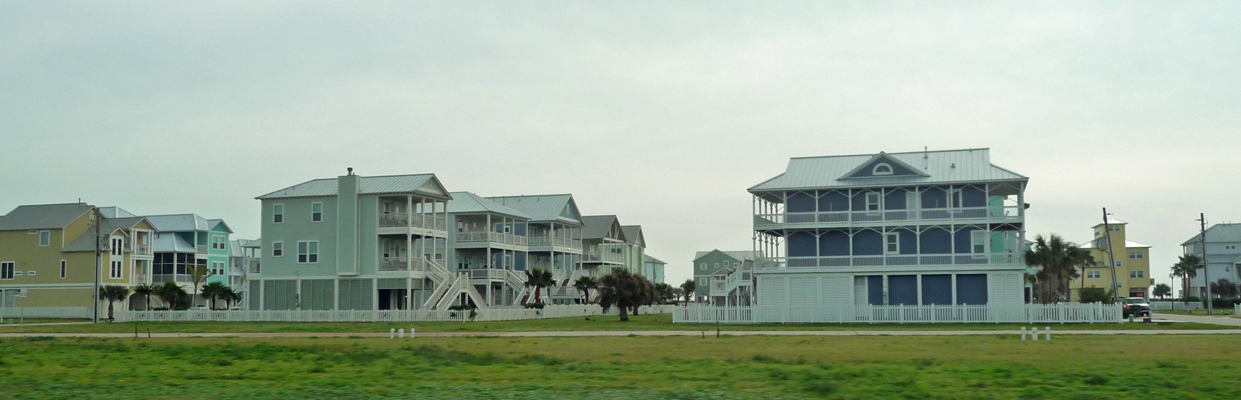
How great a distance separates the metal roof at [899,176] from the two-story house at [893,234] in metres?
0.05

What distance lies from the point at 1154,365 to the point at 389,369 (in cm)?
1560

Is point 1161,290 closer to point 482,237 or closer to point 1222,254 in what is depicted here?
point 1222,254

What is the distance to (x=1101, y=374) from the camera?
781 inches

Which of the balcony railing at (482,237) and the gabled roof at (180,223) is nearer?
the balcony railing at (482,237)

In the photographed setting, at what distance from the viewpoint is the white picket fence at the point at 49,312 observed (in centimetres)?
7281

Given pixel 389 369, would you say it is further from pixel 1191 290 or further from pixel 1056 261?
pixel 1191 290

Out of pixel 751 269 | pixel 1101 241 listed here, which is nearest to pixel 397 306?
pixel 751 269

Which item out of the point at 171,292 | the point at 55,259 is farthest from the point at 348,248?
the point at 55,259

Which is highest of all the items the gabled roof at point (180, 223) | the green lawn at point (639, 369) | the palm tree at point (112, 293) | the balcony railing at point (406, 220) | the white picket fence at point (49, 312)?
the gabled roof at point (180, 223)

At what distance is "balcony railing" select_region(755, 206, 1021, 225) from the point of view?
53.4 metres

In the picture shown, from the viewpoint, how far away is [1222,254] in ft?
393

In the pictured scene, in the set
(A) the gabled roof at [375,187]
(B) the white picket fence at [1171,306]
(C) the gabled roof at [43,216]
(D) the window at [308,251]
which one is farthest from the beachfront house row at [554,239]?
(B) the white picket fence at [1171,306]

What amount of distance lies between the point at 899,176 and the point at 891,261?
14.4ft

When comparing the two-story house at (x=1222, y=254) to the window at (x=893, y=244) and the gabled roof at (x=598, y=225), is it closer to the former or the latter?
the gabled roof at (x=598, y=225)
